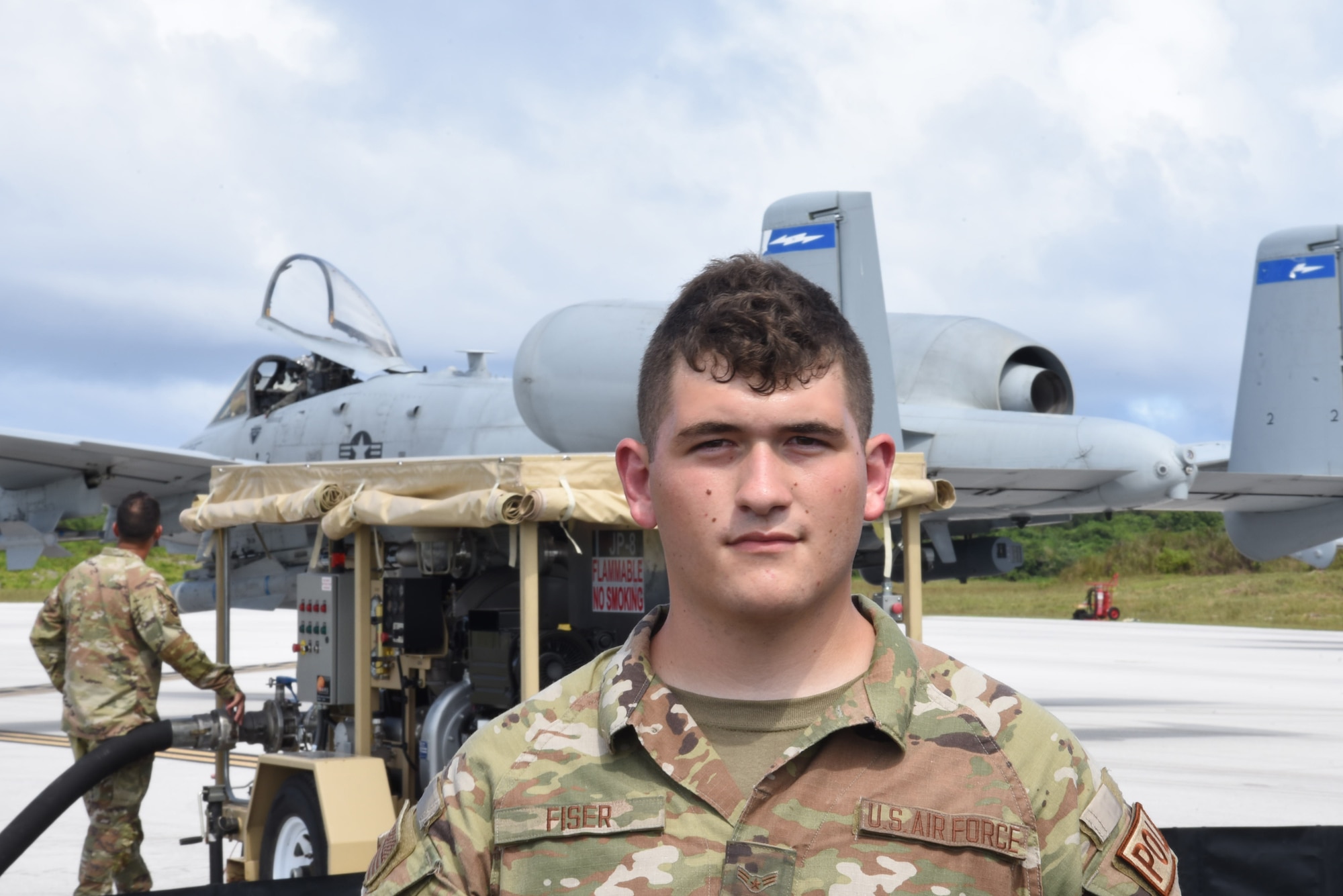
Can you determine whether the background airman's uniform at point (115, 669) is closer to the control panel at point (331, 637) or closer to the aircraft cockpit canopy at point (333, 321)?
the control panel at point (331, 637)

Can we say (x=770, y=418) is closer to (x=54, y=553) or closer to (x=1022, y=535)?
(x=54, y=553)

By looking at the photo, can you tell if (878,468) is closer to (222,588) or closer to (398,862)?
(398,862)

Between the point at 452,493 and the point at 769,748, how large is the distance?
464cm

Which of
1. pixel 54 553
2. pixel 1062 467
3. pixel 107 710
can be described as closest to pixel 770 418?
pixel 107 710

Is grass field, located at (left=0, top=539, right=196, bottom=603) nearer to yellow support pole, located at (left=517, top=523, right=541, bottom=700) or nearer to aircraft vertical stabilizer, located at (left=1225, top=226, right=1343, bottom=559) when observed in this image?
aircraft vertical stabilizer, located at (left=1225, top=226, right=1343, bottom=559)

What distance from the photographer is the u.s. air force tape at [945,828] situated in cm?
165

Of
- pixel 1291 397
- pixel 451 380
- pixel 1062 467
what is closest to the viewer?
pixel 1062 467

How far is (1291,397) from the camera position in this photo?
18.4 metres

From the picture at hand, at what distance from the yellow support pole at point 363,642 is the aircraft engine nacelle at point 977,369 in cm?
821

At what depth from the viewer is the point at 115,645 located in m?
6.62

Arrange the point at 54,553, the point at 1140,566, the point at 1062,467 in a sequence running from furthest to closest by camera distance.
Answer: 1. the point at 1140,566
2. the point at 54,553
3. the point at 1062,467

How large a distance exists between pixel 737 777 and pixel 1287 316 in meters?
19.0

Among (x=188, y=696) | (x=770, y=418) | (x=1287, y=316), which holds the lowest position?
(x=188, y=696)

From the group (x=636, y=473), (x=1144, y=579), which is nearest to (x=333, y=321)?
(x=636, y=473)
